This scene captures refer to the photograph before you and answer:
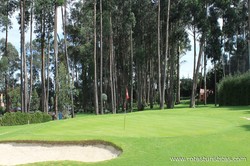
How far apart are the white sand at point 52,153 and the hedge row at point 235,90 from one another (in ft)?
89.7

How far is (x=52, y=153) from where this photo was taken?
575 inches

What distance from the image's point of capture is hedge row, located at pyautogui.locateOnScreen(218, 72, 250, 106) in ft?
123

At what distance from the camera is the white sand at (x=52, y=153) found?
1370 cm

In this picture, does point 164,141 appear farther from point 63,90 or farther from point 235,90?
point 235,90

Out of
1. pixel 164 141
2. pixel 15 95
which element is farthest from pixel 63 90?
pixel 15 95

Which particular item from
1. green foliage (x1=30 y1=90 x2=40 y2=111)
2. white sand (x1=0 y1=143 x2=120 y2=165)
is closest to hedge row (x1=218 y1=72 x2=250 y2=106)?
white sand (x1=0 y1=143 x2=120 y2=165)

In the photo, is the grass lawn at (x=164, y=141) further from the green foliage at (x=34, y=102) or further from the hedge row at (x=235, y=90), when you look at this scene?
the green foliage at (x=34, y=102)

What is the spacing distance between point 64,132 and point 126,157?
24.1ft

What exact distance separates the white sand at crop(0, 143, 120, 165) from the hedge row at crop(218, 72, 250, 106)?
2734cm

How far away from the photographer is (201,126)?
17.4 meters

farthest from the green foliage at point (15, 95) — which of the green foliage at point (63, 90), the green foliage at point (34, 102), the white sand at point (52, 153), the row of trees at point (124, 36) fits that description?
the white sand at point (52, 153)

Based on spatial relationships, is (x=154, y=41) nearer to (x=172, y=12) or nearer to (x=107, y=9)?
(x=172, y=12)

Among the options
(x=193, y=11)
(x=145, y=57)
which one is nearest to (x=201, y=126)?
(x=193, y=11)

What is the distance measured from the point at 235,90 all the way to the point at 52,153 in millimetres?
28347
